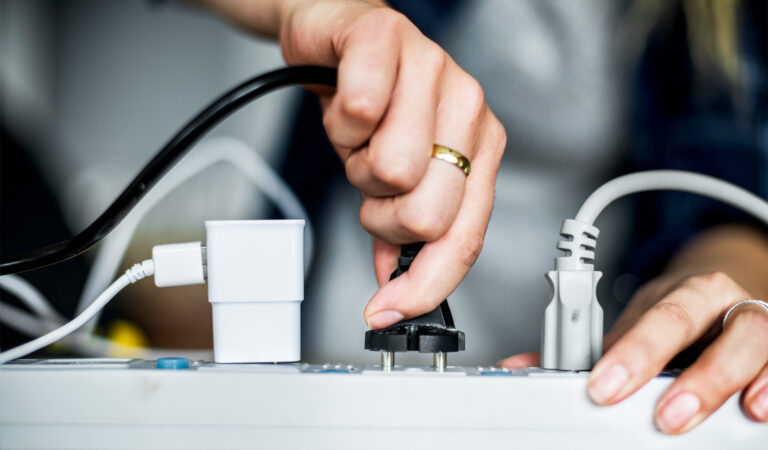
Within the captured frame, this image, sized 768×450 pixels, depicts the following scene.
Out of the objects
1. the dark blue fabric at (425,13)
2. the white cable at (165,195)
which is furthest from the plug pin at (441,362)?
the dark blue fabric at (425,13)

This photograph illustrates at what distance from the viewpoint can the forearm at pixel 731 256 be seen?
64 centimetres

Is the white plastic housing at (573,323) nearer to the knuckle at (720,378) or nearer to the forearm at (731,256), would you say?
the knuckle at (720,378)

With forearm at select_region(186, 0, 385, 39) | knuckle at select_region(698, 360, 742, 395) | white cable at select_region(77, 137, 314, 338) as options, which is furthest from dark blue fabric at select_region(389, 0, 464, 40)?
knuckle at select_region(698, 360, 742, 395)

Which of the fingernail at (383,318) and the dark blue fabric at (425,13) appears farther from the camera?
the dark blue fabric at (425,13)

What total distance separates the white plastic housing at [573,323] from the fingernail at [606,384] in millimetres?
49

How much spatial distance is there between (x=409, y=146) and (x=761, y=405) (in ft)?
0.82

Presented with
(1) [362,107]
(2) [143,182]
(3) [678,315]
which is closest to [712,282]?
(3) [678,315]

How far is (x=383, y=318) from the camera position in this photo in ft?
1.29

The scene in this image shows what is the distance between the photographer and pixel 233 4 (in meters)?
0.91

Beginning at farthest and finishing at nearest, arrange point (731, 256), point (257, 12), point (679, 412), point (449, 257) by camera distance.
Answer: point (257, 12) → point (731, 256) → point (449, 257) → point (679, 412)

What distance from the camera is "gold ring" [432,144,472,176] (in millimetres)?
406

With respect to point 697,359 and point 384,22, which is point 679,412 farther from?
point 384,22

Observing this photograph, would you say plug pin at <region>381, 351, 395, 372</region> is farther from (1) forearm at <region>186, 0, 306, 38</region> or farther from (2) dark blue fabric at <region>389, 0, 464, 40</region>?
(2) dark blue fabric at <region>389, 0, 464, 40</region>

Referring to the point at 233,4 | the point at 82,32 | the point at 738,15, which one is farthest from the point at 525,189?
the point at 82,32
